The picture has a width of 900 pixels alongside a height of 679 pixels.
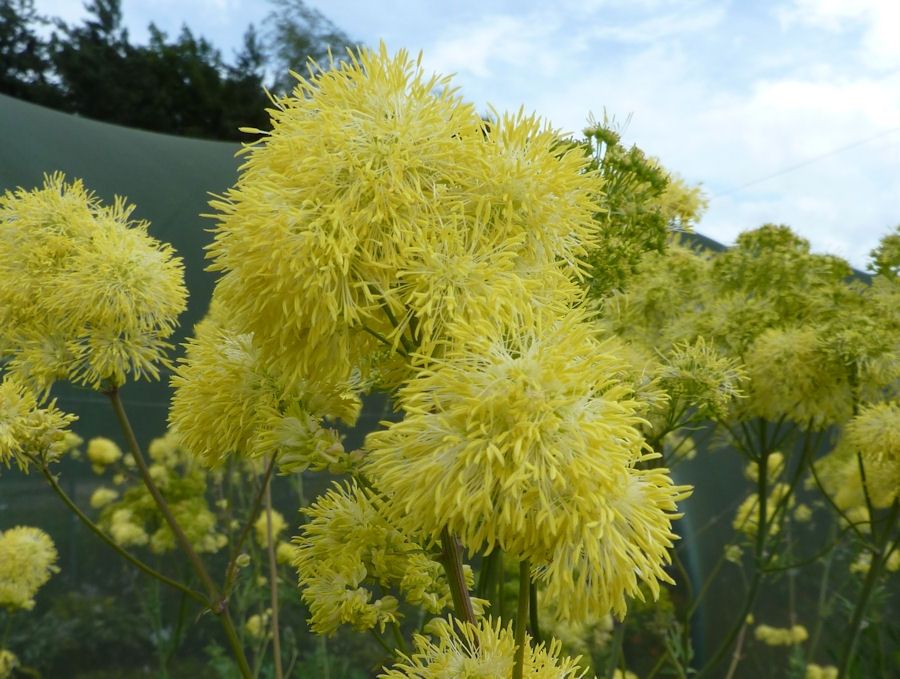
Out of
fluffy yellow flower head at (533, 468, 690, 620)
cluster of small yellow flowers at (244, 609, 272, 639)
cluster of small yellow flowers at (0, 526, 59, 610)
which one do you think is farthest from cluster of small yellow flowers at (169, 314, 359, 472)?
cluster of small yellow flowers at (244, 609, 272, 639)

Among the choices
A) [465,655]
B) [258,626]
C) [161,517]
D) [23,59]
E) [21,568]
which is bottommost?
[258,626]

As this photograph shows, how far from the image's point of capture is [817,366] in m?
1.50

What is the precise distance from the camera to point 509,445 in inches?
21.5

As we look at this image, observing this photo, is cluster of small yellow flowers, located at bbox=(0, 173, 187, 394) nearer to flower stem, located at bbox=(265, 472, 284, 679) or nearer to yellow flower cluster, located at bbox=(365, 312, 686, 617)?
flower stem, located at bbox=(265, 472, 284, 679)

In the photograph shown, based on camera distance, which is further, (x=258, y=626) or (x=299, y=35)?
(x=299, y=35)

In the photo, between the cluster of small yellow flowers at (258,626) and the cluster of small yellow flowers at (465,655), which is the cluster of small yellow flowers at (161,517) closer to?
the cluster of small yellow flowers at (258,626)

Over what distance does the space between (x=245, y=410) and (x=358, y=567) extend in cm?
19

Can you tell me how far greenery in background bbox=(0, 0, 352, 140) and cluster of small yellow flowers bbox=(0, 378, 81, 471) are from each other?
9.00 metres

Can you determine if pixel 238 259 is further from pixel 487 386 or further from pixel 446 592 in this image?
pixel 446 592

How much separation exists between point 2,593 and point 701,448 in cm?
308

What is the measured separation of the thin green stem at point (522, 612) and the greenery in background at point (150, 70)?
9.60 metres

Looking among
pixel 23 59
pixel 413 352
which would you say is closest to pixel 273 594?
pixel 413 352

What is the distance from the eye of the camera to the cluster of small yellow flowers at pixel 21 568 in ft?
6.65

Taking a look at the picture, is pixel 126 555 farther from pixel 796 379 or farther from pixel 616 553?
pixel 796 379
